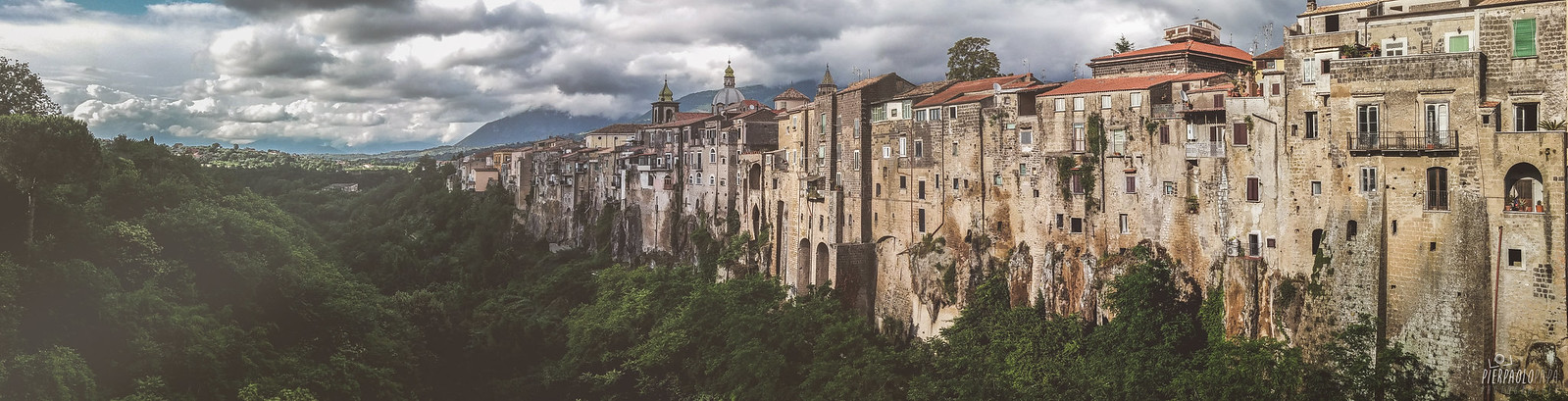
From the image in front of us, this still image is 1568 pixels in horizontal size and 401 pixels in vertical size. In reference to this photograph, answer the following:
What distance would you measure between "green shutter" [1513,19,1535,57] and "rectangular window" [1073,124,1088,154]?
14527 millimetres

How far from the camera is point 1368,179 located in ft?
100

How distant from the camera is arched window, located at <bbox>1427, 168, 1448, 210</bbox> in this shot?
95.7 feet

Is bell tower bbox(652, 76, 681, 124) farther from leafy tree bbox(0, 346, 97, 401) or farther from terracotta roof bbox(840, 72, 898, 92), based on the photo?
leafy tree bbox(0, 346, 97, 401)

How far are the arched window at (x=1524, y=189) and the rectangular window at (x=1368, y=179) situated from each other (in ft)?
10.5

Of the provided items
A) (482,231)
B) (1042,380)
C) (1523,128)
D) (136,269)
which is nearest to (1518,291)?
(1523,128)

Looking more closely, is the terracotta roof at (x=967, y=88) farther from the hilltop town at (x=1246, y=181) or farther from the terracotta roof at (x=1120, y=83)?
the terracotta roof at (x=1120, y=83)

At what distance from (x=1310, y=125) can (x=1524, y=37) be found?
592 centimetres

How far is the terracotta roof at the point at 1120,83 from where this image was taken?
127 feet

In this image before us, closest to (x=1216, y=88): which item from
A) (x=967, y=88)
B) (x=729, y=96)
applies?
(x=967, y=88)

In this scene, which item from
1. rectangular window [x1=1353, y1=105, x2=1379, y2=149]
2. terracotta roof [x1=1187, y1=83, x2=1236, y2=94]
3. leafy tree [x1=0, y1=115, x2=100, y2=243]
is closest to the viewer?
rectangular window [x1=1353, y1=105, x2=1379, y2=149]

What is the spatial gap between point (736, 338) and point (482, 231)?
4734 centimetres

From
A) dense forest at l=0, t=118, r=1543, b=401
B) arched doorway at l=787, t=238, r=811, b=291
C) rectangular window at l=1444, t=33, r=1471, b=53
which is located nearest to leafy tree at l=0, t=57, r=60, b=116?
dense forest at l=0, t=118, r=1543, b=401

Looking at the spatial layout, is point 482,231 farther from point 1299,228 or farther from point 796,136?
point 1299,228

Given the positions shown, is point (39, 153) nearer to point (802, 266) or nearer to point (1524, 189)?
point (802, 266)
